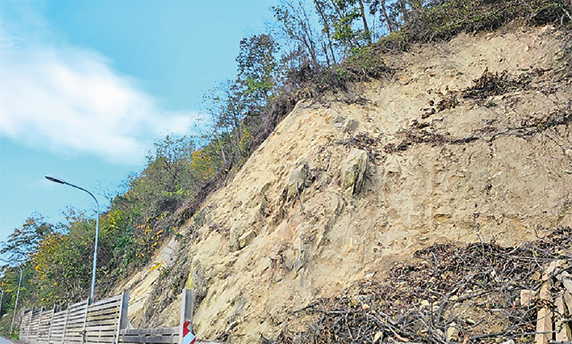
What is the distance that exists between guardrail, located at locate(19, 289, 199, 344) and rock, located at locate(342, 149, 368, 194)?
4595 mm

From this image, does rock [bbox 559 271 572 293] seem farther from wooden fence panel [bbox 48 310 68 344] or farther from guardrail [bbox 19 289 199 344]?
wooden fence panel [bbox 48 310 68 344]

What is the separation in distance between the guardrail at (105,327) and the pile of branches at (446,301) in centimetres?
183

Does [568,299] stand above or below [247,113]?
below

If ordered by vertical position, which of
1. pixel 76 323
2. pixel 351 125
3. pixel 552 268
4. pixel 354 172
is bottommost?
pixel 552 268

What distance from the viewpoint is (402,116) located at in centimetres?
1222

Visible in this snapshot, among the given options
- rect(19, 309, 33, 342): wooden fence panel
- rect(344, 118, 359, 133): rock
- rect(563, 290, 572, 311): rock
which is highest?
rect(344, 118, 359, 133): rock

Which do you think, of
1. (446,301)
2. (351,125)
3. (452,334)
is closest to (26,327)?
(351,125)

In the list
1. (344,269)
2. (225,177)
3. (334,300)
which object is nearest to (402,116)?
(344,269)

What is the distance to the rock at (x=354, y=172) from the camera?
9.82 metres

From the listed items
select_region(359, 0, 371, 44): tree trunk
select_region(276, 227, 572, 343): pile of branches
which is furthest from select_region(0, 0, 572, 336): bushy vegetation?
select_region(276, 227, 572, 343): pile of branches

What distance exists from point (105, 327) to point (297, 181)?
6.24m

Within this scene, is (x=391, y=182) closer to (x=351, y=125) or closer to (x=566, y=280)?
(x=351, y=125)

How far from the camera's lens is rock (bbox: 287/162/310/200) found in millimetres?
10625

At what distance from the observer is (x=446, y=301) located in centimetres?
604
